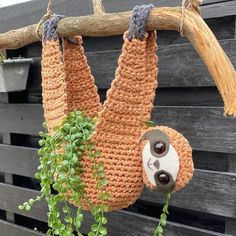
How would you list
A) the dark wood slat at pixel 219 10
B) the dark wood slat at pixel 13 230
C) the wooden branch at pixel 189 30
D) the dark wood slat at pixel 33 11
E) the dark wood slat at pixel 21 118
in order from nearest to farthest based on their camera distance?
the wooden branch at pixel 189 30
the dark wood slat at pixel 219 10
the dark wood slat at pixel 33 11
the dark wood slat at pixel 21 118
the dark wood slat at pixel 13 230

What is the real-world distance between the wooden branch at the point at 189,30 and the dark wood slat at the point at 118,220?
0.66 m

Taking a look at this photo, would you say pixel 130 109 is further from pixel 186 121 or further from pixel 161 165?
pixel 186 121

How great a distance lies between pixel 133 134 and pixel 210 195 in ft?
1.67

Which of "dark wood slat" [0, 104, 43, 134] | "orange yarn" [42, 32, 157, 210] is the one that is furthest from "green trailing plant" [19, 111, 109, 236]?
"dark wood slat" [0, 104, 43, 134]

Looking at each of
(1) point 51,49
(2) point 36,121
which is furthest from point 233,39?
(2) point 36,121

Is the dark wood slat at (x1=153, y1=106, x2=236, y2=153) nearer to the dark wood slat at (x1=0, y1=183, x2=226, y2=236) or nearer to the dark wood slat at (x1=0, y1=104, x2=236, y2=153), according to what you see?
the dark wood slat at (x1=0, y1=104, x2=236, y2=153)

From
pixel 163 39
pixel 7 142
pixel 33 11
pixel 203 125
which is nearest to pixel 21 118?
pixel 7 142

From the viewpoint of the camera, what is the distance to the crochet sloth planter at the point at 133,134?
772mm

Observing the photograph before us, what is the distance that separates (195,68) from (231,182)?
13.0 inches

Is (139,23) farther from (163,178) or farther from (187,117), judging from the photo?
(187,117)

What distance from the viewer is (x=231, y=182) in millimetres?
1190

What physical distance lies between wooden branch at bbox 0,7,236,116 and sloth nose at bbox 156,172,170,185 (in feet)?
0.53

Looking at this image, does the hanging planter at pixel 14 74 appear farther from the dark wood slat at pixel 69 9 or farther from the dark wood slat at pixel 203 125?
the dark wood slat at pixel 203 125

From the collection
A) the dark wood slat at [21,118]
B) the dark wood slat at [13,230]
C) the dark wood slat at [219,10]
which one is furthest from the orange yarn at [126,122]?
the dark wood slat at [13,230]
